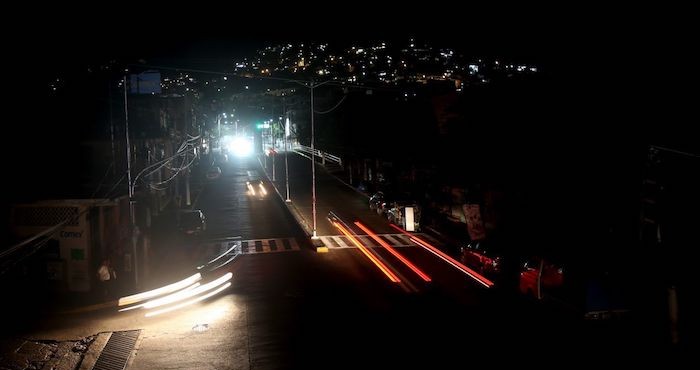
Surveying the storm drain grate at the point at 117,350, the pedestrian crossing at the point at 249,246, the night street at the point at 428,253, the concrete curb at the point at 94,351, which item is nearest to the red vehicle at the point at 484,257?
the night street at the point at 428,253

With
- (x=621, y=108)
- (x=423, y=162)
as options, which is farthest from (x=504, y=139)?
(x=423, y=162)

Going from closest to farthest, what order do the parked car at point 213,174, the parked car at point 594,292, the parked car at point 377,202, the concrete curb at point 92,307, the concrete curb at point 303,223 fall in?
1. the parked car at point 594,292
2. the concrete curb at point 92,307
3. the concrete curb at point 303,223
4. the parked car at point 377,202
5. the parked car at point 213,174

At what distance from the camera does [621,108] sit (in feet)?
62.0

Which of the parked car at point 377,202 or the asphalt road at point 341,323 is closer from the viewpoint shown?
the asphalt road at point 341,323

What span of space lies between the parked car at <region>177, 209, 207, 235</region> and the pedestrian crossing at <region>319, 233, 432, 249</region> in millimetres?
7881

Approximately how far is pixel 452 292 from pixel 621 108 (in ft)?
28.9

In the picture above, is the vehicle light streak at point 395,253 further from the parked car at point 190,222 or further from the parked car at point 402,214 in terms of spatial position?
the parked car at point 190,222

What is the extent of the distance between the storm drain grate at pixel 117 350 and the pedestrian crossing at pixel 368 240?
1445 centimetres

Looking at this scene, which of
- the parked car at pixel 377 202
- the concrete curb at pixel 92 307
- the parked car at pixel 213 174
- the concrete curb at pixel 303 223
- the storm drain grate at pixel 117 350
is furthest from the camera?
the parked car at pixel 213 174

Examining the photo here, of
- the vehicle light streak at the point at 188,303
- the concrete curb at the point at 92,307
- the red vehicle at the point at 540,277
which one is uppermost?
the red vehicle at the point at 540,277

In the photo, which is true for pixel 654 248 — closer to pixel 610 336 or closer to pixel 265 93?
pixel 610 336

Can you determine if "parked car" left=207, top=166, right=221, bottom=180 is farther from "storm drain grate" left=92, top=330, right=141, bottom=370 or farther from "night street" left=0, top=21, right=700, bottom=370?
"storm drain grate" left=92, top=330, right=141, bottom=370

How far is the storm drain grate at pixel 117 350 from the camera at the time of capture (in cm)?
1323

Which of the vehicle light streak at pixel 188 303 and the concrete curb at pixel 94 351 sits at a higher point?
the vehicle light streak at pixel 188 303
